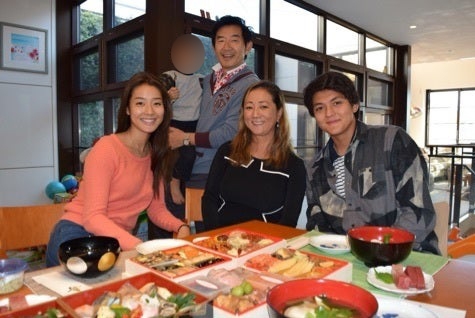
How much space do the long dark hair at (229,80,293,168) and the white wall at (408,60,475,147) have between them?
8267 mm

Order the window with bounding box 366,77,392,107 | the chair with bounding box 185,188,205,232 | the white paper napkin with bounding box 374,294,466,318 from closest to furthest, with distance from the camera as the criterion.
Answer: the white paper napkin with bounding box 374,294,466,318 < the chair with bounding box 185,188,205,232 < the window with bounding box 366,77,392,107

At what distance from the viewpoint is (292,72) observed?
4.86 m

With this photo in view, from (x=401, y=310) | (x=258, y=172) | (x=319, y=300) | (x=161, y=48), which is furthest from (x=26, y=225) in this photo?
(x=161, y=48)

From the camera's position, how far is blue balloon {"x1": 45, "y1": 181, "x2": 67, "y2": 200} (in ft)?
12.9

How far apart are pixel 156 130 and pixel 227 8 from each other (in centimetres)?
255

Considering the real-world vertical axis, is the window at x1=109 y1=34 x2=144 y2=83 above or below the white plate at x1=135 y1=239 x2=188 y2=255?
above

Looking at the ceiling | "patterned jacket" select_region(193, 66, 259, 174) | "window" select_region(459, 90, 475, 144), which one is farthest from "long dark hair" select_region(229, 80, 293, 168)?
"window" select_region(459, 90, 475, 144)

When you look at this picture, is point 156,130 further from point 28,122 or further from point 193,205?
point 28,122

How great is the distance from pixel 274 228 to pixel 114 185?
66cm

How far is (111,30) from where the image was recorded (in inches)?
Result: 152

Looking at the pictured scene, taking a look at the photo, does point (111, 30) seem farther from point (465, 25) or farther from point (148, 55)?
point (465, 25)

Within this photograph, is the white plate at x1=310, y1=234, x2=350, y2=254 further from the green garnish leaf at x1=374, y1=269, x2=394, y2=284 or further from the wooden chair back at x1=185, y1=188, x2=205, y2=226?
the wooden chair back at x1=185, y1=188, x2=205, y2=226

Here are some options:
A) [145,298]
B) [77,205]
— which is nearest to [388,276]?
Answer: [145,298]

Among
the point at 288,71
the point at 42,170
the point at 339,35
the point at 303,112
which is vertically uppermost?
the point at 339,35
